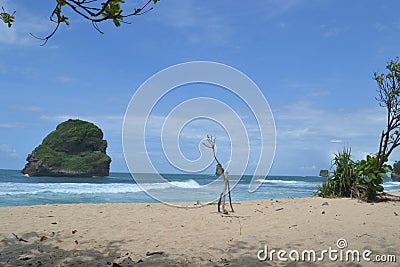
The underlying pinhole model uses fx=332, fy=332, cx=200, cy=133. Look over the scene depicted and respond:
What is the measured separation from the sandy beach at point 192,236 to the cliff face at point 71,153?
3709 centimetres

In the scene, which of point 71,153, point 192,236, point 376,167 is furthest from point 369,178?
point 71,153

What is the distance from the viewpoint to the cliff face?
4119cm

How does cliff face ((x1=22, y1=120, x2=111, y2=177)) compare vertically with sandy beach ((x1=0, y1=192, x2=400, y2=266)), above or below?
above

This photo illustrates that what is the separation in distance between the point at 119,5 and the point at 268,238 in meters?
3.37

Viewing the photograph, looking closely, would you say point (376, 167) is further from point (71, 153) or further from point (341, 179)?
point (71, 153)

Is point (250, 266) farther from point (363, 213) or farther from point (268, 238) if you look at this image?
point (363, 213)

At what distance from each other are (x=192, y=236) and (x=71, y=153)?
41833 millimetres

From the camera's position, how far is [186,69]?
5.61 metres

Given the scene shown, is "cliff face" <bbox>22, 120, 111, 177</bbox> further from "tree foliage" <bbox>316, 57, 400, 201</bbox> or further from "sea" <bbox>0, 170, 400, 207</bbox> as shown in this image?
"tree foliage" <bbox>316, 57, 400, 201</bbox>

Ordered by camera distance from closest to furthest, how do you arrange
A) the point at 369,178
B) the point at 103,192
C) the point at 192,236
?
the point at 192,236, the point at 369,178, the point at 103,192

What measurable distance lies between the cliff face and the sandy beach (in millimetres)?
37088

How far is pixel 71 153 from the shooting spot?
4300cm

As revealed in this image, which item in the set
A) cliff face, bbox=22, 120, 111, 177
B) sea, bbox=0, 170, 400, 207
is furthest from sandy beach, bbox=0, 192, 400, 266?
cliff face, bbox=22, 120, 111, 177

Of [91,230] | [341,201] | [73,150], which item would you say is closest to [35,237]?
[91,230]
